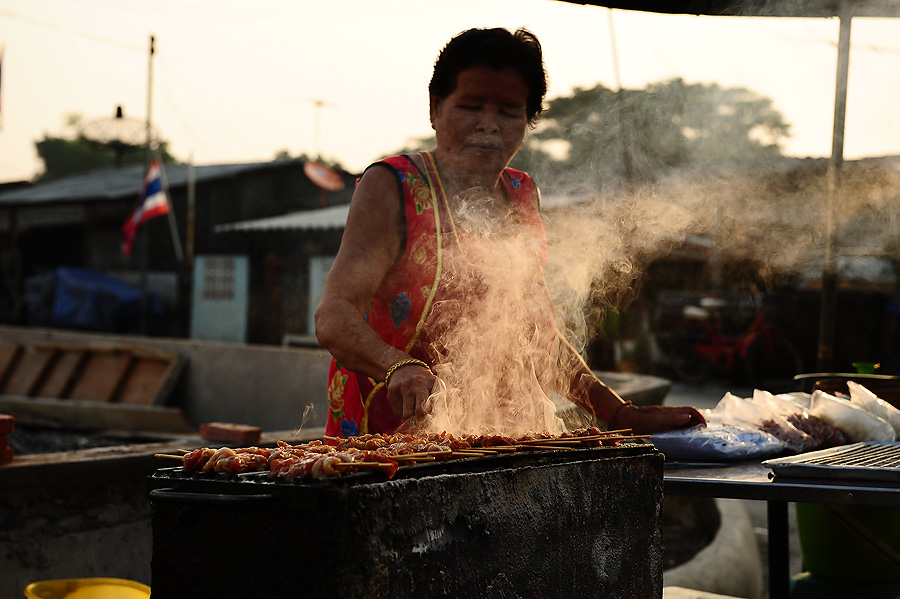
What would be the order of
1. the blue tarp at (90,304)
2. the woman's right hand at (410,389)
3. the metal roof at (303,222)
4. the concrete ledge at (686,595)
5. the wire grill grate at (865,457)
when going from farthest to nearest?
the blue tarp at (90,304), the metal roof at (303,222), the concrete ledge at (686,595), the wire grill grate at (865,457), the woman's right hand at (410,389)

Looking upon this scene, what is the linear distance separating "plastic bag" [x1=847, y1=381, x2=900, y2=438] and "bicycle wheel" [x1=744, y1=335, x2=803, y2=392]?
1380 cm

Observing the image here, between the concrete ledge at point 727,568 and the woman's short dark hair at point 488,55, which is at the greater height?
the woman's short dark hair at point 488,55

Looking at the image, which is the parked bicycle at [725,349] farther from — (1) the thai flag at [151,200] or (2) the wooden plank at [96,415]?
(1) the thai flag at [151,200]

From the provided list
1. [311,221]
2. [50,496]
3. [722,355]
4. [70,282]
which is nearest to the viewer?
[50,496]

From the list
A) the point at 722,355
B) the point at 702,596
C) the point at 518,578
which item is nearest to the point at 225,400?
the point at 702,596

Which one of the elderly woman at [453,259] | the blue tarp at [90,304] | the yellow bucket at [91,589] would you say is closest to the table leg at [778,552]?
the elderly woman at [453,259]

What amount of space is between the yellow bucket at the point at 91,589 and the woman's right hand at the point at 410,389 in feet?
5.17

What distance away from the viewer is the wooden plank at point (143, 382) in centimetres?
1134

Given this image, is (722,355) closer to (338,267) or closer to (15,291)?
(338,267)

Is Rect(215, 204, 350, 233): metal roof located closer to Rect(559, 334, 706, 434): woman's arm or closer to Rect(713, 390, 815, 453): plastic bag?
Rect(713, 390, 815, 453): plastic bag

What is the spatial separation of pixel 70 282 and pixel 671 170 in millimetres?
20107

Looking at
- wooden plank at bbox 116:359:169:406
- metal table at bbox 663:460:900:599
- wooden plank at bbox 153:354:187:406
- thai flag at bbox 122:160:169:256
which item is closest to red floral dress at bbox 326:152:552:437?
metal table at bbox 663:460:900:599

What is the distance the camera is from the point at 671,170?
244 inches

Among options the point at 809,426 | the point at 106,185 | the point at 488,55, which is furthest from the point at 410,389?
the point at 106,185
